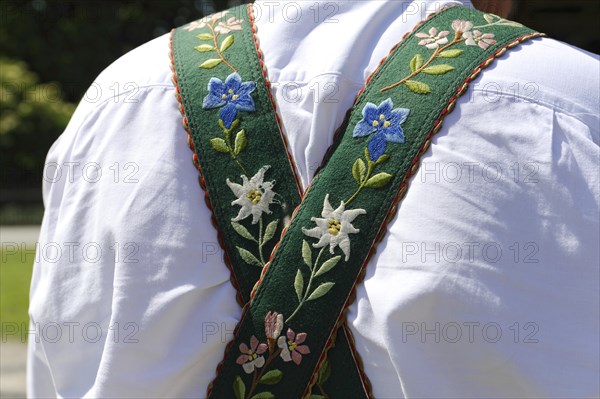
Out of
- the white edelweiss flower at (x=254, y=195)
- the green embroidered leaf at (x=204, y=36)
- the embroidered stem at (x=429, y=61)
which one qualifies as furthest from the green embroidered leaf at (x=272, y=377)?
the green embroidered leaf at (x=204, y=36)

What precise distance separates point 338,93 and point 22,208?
43.5ft

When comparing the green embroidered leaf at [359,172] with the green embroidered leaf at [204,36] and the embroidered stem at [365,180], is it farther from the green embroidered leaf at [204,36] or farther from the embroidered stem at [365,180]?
the green embroidered leaf at [204,36]

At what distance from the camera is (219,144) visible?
141cm

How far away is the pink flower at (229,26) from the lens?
4.98 ft

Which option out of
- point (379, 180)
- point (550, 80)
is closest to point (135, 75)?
point (379, 180)

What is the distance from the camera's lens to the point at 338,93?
4.51ft

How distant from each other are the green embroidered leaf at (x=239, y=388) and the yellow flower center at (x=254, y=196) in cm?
28

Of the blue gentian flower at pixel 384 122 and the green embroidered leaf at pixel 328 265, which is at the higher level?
the blue gentian flower at pixel 384 122

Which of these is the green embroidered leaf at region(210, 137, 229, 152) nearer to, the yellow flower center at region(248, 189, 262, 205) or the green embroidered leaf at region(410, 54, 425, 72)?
the yellow flower center at region(248, 189, 262, 205)

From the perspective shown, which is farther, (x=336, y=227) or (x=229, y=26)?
(x=229, y=26)

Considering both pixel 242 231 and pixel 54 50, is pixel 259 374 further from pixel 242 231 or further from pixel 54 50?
pixel 54 50

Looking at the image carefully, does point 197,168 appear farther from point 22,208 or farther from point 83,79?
point 83,79

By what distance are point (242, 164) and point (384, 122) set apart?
0.24m

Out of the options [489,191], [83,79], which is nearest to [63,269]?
[489,191]
